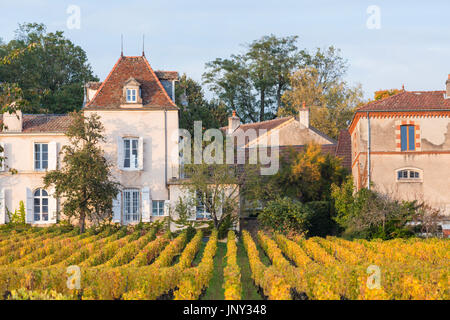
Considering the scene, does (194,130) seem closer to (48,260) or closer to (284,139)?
(284,139)

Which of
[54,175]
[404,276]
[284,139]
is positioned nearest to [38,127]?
[54,175]

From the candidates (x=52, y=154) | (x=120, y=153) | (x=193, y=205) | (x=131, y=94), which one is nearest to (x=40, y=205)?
(x=52, y=154)

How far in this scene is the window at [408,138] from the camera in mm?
29203

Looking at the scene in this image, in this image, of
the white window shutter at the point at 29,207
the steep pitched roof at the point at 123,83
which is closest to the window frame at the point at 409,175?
the steep pitched roof at the point at 123,83

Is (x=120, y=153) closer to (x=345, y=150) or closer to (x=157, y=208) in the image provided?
(x=157, y=208)

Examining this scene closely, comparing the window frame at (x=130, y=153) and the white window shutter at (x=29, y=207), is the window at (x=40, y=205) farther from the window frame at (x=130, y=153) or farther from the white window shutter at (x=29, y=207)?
the window frame at (x=130, y=153)

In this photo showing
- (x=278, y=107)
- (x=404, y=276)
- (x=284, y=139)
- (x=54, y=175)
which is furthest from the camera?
(x=278, y=107)

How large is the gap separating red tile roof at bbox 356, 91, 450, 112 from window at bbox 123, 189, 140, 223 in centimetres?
1149

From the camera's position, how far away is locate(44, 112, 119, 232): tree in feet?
90.8

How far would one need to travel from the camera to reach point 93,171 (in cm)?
2792

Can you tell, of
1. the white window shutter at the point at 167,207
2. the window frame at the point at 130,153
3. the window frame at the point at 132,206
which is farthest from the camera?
the window frame at the point at 130,153

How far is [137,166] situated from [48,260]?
44.4ft

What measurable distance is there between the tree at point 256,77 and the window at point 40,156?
24.7m
